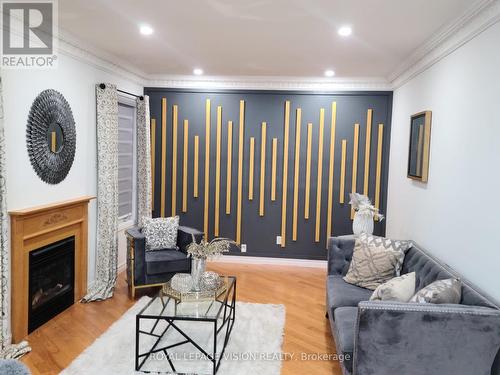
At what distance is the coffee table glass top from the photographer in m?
3.09

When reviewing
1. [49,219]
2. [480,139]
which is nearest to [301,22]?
[480,139]

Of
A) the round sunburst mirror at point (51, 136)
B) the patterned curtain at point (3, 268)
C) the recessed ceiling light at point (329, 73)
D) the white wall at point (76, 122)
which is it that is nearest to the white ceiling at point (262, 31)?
the recessed ceiling light at point (329, 73)

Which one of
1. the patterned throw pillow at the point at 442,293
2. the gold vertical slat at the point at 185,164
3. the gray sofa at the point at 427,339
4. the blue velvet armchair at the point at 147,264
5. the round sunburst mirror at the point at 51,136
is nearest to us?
the gray sofa at the point at 427,339

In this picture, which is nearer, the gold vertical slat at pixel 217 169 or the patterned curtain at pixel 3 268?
the patterned curtain at pixel 3 268

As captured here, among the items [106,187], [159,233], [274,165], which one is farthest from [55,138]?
[274,165]

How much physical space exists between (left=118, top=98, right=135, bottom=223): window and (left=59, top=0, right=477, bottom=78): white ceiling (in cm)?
79

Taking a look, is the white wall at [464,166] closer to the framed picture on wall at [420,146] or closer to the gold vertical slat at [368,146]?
the framed picture on wall at [420,146]

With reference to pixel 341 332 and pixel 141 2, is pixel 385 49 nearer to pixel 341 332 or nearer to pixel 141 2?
pixel 141 2

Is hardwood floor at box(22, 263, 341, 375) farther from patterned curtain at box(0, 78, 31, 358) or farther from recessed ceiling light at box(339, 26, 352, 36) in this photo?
recessed ceiling light at box(339, 26, 352, 36)

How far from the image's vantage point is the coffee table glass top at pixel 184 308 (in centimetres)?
309

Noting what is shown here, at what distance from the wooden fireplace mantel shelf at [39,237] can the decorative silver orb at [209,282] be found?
1.49 metres

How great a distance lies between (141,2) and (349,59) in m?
2.49

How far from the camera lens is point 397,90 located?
5.54 m

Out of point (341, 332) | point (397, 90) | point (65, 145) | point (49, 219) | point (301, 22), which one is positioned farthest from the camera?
point (397, 90)
